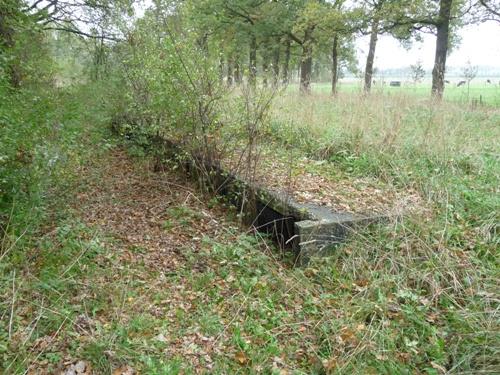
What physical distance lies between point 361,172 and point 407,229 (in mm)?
1705

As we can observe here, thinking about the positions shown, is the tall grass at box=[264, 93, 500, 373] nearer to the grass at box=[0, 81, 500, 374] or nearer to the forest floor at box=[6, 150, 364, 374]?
the grass at box=[0, 81, 500, 374]

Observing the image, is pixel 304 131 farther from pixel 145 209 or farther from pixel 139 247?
pixel 139 247

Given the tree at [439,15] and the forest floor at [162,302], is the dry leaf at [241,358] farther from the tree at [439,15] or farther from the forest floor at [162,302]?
the tree at [439,15]

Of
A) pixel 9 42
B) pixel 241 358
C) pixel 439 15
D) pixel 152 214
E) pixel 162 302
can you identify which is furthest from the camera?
pixel 439 15

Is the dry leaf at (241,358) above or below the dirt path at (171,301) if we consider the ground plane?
below

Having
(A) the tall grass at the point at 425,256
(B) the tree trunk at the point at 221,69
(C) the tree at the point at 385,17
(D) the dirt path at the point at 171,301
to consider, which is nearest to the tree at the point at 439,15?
(C) the tree at the point at 385,17

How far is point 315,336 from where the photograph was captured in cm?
260

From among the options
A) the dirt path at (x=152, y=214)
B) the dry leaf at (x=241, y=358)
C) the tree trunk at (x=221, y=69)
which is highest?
the tree trunk at (x=221, y=69)

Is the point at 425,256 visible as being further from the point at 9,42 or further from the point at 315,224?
the point at 9,42

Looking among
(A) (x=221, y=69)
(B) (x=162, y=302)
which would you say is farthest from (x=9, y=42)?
(B) (x=162, y=302)

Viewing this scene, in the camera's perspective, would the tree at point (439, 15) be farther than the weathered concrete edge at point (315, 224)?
Yes

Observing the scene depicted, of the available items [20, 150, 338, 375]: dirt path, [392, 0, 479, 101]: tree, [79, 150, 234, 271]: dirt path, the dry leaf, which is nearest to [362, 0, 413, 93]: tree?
[392, 0, 479, 101]: tree

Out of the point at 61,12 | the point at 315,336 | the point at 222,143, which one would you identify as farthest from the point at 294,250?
the point at 61,12

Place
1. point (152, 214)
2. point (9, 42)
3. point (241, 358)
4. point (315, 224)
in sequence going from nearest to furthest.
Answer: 1. point (241, 358)
2. point (315, 224)
3. point (152, 214)
4. point (9, 42)
